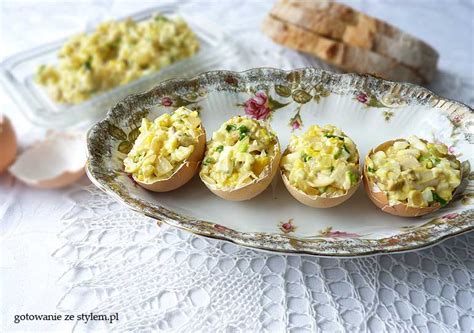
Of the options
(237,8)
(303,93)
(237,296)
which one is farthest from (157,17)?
(237,296)

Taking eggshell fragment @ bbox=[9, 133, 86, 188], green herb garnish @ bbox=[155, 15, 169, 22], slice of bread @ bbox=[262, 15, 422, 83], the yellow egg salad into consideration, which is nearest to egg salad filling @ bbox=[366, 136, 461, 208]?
slice of bread @ bbox=[262, 15, 422, 83]

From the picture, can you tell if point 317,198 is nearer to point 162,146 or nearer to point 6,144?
point 162,146

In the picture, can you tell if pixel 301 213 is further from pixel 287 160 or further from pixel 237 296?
pixel 237 296

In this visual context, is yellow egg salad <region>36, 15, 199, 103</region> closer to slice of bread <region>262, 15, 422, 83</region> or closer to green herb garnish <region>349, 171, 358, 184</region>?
slice of bread <region>262, 15, 422, 83</region>

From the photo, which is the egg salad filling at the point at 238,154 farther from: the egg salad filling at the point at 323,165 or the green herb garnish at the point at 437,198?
the green herb garnish at the point at 437,198

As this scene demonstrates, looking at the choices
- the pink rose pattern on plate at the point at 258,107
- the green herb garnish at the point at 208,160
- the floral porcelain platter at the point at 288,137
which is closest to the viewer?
the floral porcelain platter at the point at 288,137

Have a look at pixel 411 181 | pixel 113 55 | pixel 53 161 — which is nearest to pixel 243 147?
pixel 411 181

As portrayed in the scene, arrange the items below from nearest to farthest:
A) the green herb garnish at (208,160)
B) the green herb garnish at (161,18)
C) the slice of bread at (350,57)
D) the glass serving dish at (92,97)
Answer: the green herb garnish at (208,160) → the glass serving dish at (92,97) → the slice of bread at (350,57) → the green herb garnish at (161,18)

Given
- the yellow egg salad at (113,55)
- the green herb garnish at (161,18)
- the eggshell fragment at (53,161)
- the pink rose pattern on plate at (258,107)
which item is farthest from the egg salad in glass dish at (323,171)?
the green herb garnish at (161,18)
